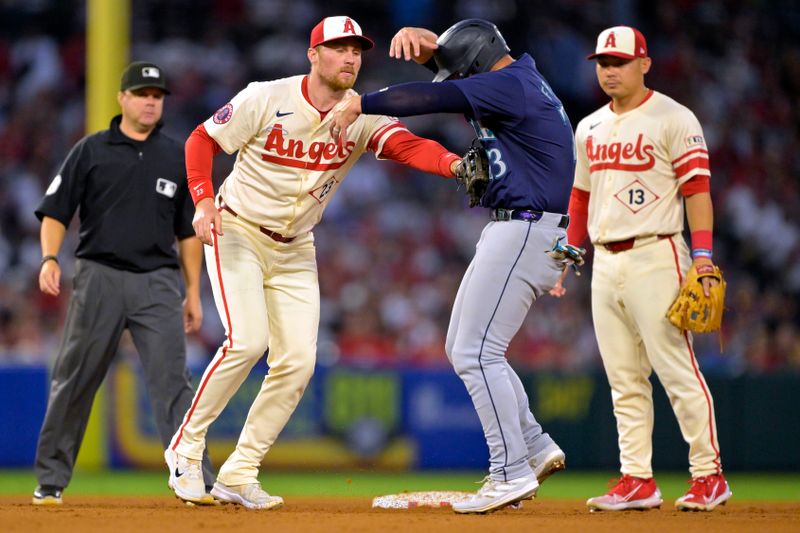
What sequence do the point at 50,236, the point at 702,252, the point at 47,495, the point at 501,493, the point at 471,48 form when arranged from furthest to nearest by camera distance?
the point at 50,236 → the point at 47,495 → the point at 702,252 → the point at 471,48 → the point at 501,493

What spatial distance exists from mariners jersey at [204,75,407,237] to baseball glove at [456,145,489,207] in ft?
1.90

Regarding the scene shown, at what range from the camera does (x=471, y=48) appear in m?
5.68

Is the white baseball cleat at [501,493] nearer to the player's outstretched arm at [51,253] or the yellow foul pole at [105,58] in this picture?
the player's outstretched arm at [51,253]

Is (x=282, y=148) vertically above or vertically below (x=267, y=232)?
above

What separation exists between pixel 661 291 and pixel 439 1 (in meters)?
10.5

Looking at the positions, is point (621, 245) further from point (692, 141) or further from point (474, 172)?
point (474, 172)

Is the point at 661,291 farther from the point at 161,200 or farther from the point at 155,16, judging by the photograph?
the point at 155,16

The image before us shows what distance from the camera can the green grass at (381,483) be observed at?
8508mm

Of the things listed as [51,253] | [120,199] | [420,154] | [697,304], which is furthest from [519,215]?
[51,253]

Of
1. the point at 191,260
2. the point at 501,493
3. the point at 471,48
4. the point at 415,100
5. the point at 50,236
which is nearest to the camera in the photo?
the point at 415,100

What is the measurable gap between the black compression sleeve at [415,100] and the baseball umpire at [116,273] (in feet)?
5.77

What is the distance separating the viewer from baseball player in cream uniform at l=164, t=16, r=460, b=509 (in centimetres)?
579

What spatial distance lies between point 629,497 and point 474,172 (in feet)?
6.04

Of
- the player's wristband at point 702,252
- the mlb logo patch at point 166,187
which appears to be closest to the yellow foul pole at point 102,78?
the mlb logo patch at point 166,187
